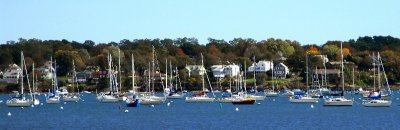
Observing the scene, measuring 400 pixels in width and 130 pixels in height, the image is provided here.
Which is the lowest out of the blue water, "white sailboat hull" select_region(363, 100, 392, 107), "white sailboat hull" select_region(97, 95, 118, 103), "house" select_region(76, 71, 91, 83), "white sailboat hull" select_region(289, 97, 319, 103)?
the blue water

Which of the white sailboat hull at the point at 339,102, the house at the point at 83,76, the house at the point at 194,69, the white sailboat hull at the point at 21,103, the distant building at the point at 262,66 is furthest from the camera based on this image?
the distant building at the point at 262,66

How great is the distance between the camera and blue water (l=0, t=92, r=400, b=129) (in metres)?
67.2

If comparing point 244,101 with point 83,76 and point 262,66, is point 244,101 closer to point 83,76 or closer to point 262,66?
point 262,66

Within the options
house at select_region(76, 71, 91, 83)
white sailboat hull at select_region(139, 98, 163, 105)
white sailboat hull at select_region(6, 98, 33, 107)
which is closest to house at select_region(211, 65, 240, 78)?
house at select_region(76, 71, 91, 83)

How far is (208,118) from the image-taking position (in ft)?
249

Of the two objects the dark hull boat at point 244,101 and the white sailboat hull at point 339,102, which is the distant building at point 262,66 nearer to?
the dark hull boat at point 244,101

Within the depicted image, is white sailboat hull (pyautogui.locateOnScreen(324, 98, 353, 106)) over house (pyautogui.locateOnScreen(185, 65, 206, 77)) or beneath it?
beneath

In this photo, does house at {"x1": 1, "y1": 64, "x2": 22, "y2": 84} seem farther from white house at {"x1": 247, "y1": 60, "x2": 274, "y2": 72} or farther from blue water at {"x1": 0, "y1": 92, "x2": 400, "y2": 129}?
blue water at {"x1": 0, "y1": 92, "x2": 400, "y2": 129}

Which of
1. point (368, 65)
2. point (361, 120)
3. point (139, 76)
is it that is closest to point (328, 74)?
point (368, 65)

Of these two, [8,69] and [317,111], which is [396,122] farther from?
[8,69]

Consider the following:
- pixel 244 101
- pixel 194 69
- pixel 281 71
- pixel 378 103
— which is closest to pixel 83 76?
pixel 194 69

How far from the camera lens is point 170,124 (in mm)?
69562

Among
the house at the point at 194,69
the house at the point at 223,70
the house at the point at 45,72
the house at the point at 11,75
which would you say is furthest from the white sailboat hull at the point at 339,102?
the house at the point at 11,75

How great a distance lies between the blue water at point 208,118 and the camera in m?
67.2
